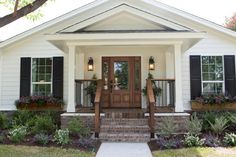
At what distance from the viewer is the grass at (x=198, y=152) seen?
690 centimetres

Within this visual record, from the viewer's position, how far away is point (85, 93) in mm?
11938

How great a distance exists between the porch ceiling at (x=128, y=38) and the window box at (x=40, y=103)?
300cm

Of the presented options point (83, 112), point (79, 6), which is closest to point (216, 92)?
point (83, 112)

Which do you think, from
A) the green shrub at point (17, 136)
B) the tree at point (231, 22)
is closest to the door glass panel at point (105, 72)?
the green shrub at point (17, 136)

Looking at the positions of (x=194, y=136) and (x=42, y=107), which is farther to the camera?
(x=42, y=107)

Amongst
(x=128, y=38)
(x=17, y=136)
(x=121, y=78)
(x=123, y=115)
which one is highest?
(x=128, y=38)

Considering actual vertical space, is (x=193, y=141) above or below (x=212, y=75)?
below

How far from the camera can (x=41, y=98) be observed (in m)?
11.9

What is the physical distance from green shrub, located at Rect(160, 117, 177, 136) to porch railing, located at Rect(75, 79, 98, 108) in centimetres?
338

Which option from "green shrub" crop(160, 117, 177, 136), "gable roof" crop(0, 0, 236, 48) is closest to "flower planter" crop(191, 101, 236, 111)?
"gable roof" crop(0, 0, 236, 48)

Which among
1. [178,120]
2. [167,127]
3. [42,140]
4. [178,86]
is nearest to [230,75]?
[178,86]

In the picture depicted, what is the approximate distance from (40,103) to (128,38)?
4.89 metres

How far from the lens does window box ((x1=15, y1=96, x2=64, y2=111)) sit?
11867mm

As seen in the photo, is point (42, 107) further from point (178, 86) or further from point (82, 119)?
point (178, 86)
